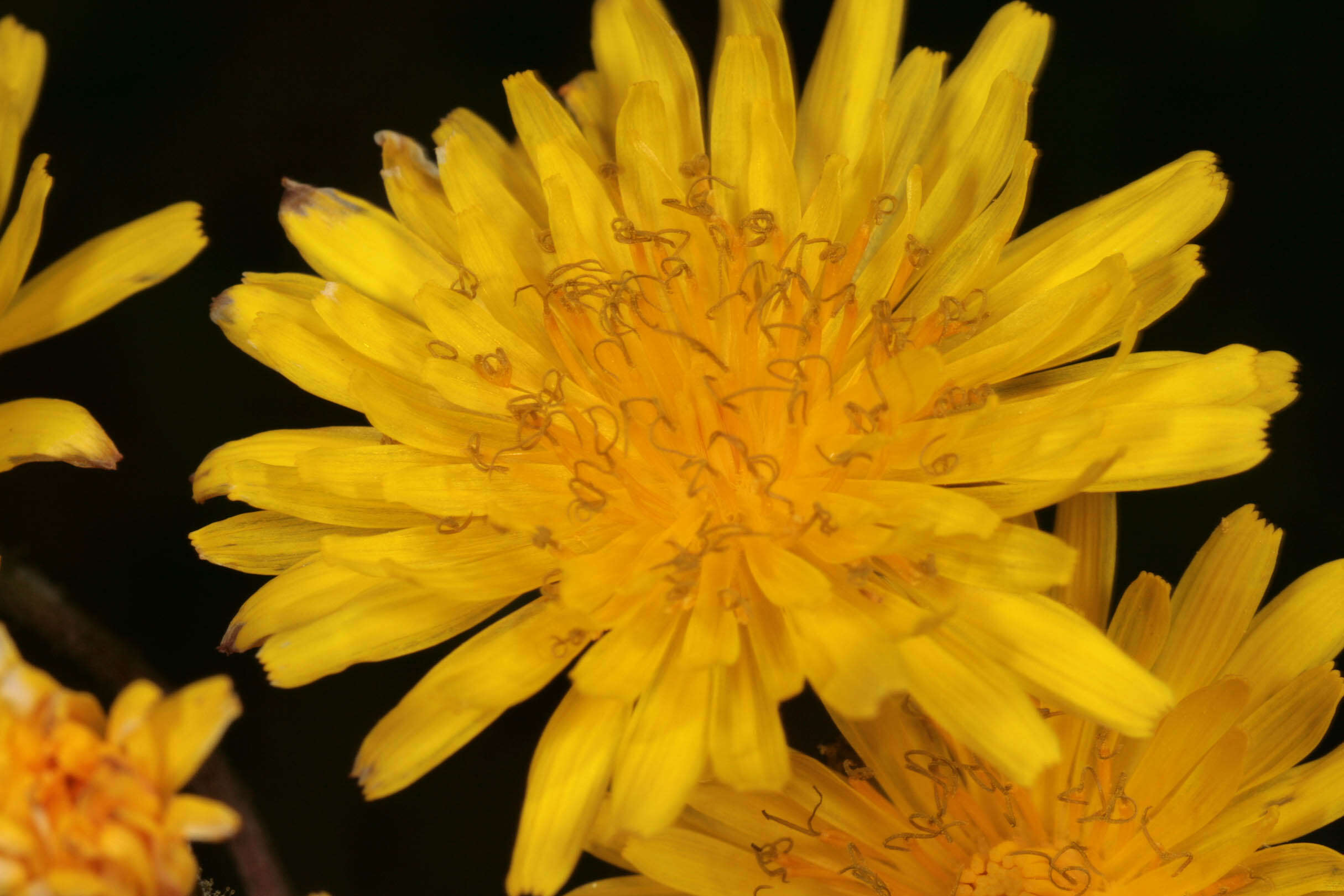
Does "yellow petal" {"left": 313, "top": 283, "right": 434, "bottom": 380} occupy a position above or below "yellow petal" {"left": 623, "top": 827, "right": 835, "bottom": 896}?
above

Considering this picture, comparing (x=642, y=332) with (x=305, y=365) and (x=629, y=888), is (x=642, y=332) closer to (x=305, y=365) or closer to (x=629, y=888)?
(x=305, y=365)

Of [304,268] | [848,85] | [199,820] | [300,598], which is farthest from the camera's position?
[304,268]

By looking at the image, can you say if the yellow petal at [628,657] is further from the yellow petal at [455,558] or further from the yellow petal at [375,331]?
the yellow petal at [375,331]

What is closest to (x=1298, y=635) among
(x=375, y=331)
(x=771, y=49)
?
(x=771, y=49)

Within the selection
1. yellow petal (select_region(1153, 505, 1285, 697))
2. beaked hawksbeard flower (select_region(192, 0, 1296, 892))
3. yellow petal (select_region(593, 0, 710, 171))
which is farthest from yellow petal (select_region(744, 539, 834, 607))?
yellow petal (select_region(593, 0, 710, 171))

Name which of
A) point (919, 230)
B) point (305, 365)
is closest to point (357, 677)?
point (305, 365)

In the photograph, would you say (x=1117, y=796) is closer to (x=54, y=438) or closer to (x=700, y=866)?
(x=700, y=866)

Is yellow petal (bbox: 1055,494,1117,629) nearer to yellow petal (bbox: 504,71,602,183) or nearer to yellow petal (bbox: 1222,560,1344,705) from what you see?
yellow petal (bbox: 1222,560,1344,705)
